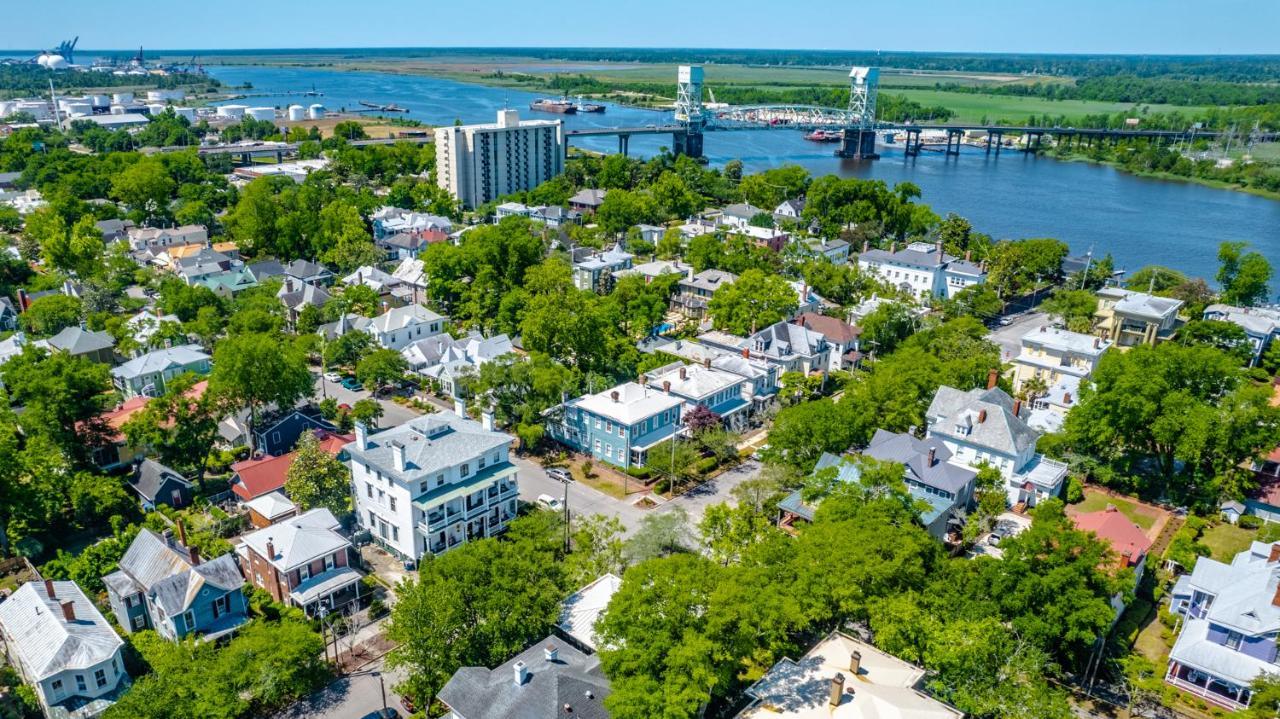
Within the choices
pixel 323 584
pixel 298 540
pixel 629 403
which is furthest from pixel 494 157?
pixel 323 584

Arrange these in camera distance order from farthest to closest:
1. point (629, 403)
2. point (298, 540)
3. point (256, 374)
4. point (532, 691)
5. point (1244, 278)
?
1. point (1244, 278)
2. point (629, 403)
3. point (256, 374)
4. point (298, 540)
5. point (532, 691)

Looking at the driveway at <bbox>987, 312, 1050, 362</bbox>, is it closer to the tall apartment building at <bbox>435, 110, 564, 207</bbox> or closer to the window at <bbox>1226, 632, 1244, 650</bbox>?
the window at <bbox>1226, 632, 1244, 650</bbox>

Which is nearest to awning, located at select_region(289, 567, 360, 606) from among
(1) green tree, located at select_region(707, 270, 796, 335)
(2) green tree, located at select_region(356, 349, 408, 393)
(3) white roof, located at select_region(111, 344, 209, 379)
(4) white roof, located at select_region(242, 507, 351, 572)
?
(4) white roof, located at select_region(242, 507, 351, 572)

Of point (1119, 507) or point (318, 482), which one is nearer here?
point (318, 482)

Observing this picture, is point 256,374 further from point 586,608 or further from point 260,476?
point 586,608

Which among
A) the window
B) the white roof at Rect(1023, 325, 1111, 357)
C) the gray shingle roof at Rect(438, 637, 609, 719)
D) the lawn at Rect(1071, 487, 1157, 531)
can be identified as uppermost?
the white roof at Rect(1023, 325, 1111, 357)

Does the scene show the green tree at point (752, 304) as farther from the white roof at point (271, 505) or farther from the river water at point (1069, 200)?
the river water at point (1069, 200)

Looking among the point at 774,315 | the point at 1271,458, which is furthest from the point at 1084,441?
the point at 774,315
